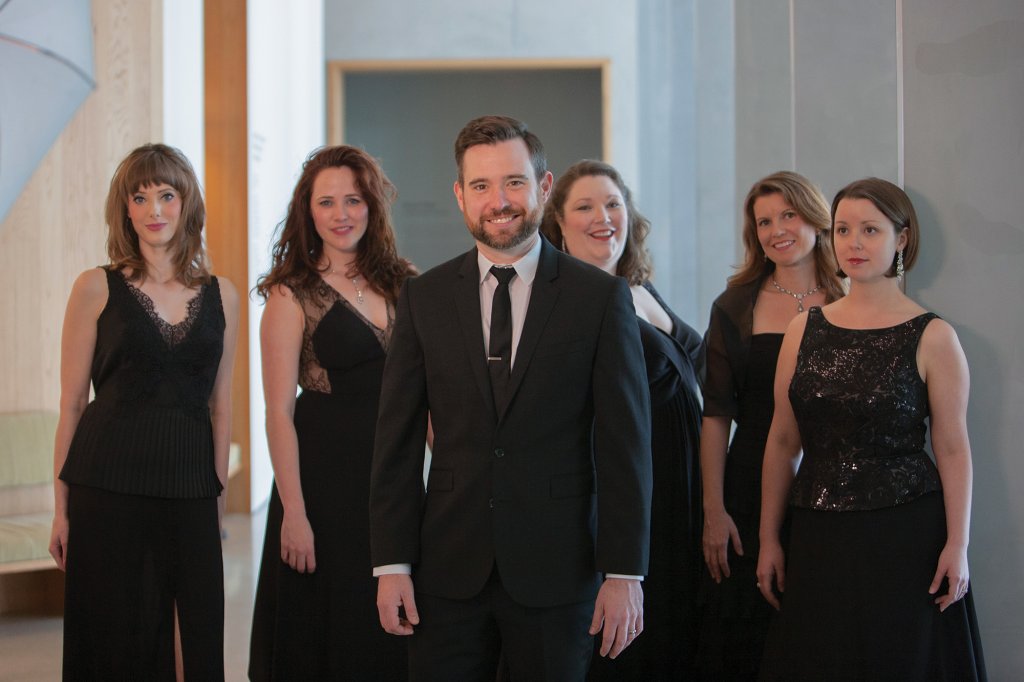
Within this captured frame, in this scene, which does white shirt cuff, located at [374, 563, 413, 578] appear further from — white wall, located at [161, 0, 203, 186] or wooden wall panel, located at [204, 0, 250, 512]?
wooden wall panel, located at [204, 0, 250, 512]

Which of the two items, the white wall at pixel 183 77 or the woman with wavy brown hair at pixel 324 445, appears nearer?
the woman with wavy brown hair at pixel 324 445

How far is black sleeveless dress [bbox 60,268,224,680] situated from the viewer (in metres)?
3.02

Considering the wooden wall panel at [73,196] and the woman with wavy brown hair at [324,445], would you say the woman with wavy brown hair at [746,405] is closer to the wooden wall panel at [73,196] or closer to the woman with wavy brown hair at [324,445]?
the woman with wavy brown hair at [324,445]

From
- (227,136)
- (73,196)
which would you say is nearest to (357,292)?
(73,196)

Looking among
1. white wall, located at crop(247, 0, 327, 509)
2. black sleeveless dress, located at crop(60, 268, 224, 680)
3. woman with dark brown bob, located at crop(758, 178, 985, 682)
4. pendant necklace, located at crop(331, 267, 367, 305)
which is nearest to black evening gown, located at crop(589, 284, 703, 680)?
woman with dark brown bob, located at crop(758, 178, 985, 682)

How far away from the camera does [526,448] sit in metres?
2.23

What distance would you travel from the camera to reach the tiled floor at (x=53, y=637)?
14.8 ft

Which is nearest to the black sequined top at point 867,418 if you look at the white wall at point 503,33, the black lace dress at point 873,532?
the black lace dress at point 873,532

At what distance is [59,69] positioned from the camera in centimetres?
369

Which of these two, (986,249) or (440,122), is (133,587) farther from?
(440,122)

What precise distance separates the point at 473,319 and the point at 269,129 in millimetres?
6987

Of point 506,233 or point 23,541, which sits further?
point 23,541

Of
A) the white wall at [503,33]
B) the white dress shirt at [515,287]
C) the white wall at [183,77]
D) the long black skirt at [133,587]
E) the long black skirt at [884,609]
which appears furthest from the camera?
the white wall at [503,33]

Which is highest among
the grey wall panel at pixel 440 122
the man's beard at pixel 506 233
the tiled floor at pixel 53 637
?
the grey wall panel at pixel 440 122
